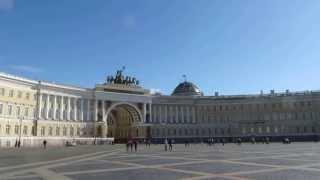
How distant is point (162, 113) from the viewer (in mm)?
108562

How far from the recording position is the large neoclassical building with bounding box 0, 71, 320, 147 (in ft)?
286

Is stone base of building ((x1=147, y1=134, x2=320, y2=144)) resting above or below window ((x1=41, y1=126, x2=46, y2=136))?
below

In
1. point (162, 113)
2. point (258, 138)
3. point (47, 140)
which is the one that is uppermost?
point (162, 113)

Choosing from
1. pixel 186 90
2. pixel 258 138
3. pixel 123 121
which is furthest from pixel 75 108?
pixel 258 138

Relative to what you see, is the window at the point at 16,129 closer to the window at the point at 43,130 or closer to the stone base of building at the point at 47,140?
the stone base of building at the point at 47,140

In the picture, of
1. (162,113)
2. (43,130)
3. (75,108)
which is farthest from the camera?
(162,113)

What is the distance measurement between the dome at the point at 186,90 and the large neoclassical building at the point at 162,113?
461 inches

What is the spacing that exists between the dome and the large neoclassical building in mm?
11708

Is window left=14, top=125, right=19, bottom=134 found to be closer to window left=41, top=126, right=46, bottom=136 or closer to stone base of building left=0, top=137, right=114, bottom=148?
stone base of building left=0, top=137, right=114, bottom=148

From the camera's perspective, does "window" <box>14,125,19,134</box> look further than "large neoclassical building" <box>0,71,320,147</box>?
No

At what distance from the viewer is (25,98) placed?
7850cm

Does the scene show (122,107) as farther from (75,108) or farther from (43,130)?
(43,130)

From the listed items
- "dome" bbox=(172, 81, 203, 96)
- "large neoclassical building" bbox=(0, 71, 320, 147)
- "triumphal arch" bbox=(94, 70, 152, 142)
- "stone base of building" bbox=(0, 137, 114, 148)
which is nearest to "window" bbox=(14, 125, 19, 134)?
"stone base of building" bbox=(0, 137, 114, 148)

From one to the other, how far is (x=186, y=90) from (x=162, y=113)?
21.1 meters
